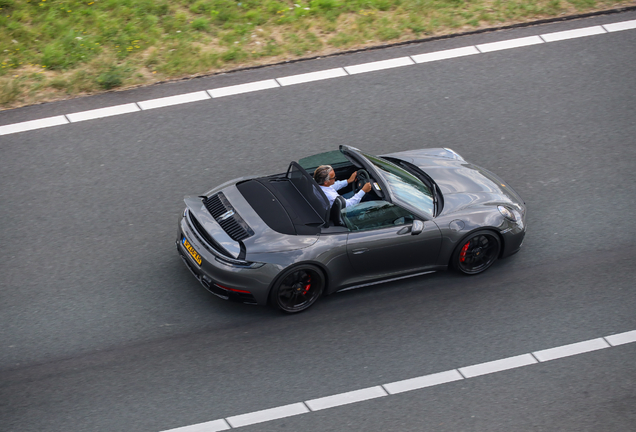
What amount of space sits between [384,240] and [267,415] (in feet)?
6.91

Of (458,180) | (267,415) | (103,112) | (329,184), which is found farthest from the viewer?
(103,112)

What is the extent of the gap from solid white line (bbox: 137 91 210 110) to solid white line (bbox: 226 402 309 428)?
5.26 metres

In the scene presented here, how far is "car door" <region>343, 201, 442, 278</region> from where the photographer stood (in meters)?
7.59

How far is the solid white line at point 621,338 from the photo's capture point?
297 inches

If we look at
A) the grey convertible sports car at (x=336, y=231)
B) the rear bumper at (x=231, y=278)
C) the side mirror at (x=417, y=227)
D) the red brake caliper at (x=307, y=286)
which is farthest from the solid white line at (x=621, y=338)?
the rear bumper at (x=231, y=278)

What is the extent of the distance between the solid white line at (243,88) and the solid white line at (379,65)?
118 cm

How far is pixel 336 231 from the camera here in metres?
7.53

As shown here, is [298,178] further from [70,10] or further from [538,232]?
[70,10]

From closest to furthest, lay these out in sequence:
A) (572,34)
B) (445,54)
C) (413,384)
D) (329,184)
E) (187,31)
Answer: (413,384)
(329,184)
(445,54)
(187,31)
(572,34)

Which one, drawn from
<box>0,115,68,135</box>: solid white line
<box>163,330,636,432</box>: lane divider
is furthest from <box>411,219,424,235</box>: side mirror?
<box>0,115,68,135</box>: solid white line

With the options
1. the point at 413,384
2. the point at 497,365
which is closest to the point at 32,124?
the point at 413,384

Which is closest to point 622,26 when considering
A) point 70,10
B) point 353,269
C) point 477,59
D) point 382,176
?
point 477,59

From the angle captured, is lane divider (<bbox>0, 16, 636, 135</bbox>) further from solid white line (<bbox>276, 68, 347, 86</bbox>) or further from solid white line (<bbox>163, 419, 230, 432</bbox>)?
solid white line (<bbox>163, 419, 230, 432</bbox>)

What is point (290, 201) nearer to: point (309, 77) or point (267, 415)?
point (267, 415)
